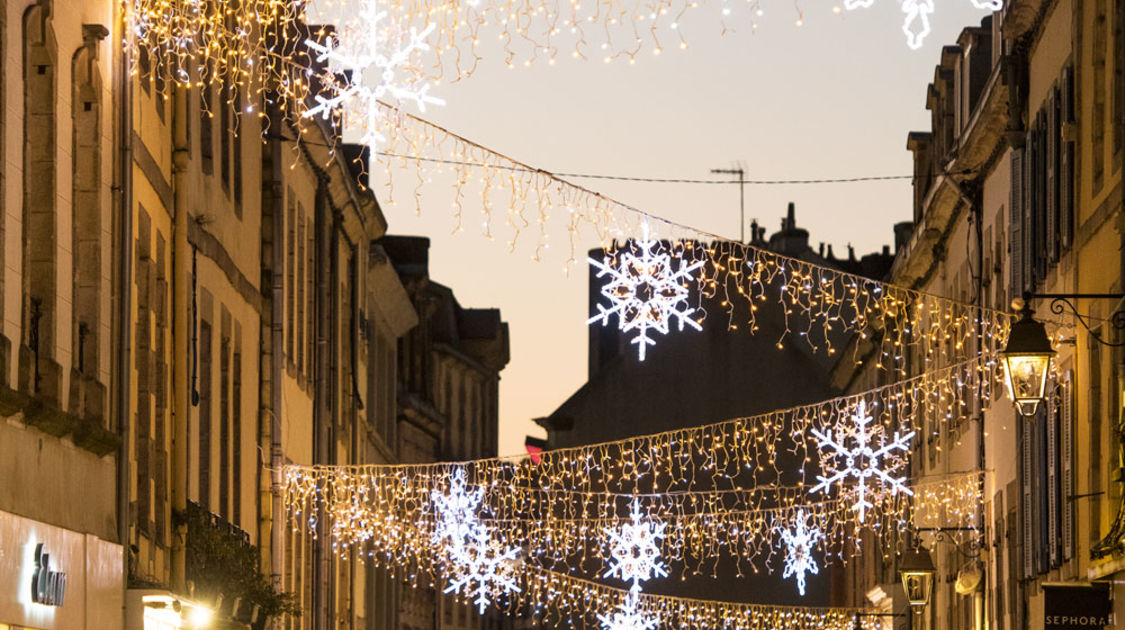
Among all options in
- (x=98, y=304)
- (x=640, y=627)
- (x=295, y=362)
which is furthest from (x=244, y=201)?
(x=640, y=627)

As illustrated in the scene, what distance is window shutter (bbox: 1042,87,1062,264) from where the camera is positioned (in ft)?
76.1

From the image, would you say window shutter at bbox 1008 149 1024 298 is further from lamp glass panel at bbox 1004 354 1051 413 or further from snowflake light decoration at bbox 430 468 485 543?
snowflake light decoration at bbox 430 468 485 543

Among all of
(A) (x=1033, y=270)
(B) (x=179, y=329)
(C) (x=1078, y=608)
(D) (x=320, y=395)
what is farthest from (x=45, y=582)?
(D) (x=320, y=395)

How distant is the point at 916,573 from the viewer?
27.4 m

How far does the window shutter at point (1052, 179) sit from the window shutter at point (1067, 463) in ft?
5.20

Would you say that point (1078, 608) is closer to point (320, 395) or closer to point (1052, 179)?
point (1052, 179)

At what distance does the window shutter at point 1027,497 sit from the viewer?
2559 centimetres

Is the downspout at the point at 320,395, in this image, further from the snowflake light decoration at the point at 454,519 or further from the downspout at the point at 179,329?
the downspout at the point at 179,329

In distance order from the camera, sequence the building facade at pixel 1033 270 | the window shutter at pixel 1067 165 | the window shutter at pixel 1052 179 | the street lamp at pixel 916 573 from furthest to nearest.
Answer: the street lamp at pixel 916 573, the window shutter at pixel 1052 179, the window shutter at pixel 1067 165, the building facade at pixel 1033 270

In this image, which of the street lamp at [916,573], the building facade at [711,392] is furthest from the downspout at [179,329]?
the building facade at [711,392]

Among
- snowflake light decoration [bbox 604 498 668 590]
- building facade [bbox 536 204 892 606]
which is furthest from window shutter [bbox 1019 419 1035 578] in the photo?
building facade [bbox 536 204 892 606]

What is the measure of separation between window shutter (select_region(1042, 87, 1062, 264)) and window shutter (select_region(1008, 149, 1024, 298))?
217 cm

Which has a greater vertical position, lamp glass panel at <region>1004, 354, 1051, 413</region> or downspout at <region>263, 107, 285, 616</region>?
downspout at <region>263, 107, 285, 616</region>

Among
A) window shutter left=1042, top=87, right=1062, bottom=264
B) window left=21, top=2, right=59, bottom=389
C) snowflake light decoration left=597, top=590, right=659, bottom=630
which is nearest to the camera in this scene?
window left=21, top=2, right=59, bottom=389
